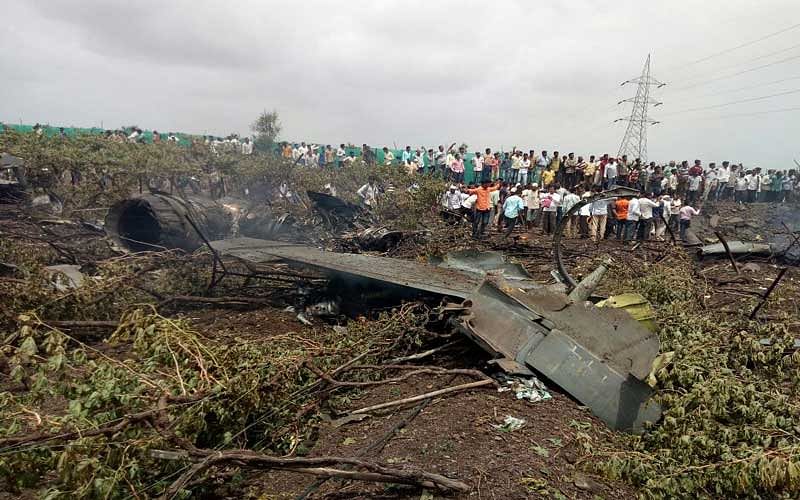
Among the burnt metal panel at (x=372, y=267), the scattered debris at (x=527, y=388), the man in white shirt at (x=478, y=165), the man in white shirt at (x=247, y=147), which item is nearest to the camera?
the scattered debris at (x=527, y=388)

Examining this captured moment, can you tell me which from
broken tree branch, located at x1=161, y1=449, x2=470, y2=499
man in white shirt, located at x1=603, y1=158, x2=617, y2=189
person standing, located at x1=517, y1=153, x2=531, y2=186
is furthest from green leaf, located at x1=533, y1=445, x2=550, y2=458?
person standing, located at x1=517, y1=153, x2=531, y2=186

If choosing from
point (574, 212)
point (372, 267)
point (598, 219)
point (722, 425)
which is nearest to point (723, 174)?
point (598, 219)

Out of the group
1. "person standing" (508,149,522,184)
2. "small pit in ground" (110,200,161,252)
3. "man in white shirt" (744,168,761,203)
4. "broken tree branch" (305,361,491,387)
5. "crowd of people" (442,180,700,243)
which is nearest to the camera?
"broken tree branch" (305,361,491,387)

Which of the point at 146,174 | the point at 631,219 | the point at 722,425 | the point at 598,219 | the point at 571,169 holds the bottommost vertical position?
the point at 722,425

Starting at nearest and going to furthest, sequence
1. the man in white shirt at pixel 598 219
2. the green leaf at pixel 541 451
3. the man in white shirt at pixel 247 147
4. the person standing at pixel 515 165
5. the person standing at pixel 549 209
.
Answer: the green leaf at pixel 541 451
the man in white shirt at pixel 598 219
the person standing at pixel 549 209
the person standing at pixel 515 165
the man in white shirt at pixel 247 147

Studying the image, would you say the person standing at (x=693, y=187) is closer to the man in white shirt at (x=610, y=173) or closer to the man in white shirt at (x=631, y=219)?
the man in white shirt at (x=610, y=173)

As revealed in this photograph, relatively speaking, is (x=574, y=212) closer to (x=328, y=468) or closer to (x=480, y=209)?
(x=480, y=209)

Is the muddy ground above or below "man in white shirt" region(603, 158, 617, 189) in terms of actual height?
below

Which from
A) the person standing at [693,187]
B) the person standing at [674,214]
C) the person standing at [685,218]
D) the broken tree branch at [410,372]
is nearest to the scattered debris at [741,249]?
the person standing at [685,218]

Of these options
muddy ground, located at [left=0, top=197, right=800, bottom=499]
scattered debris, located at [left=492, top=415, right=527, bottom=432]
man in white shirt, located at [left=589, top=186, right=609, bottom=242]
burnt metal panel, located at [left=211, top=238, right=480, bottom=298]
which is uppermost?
man in white shirt, located at [left=589, top=186, right=609, bottom=242]

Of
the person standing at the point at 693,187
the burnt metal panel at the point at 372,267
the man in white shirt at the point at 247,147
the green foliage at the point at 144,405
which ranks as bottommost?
the green foliage at the point at 144,405

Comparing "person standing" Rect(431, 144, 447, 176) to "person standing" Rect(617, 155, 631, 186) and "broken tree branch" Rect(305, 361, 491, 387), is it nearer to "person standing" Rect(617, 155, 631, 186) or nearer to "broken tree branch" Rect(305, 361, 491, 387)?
"person standing" Rect(617, 155, 631, 186)

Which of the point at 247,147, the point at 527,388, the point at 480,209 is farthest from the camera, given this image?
the point at 247,147

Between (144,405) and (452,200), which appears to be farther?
(452,200)
